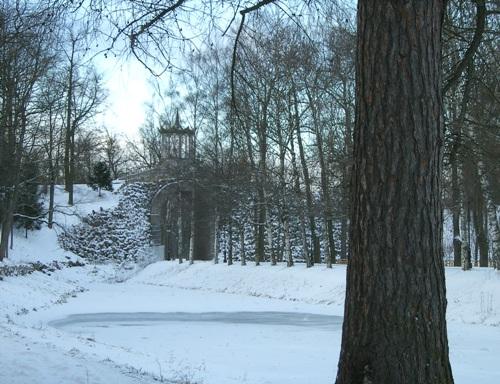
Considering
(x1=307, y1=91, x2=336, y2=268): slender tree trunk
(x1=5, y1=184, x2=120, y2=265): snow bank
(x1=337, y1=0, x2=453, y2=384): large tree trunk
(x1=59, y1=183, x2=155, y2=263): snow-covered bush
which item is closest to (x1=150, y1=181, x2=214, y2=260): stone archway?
(x1=59, y1=183, x2=155, y2=263): snow-covered bush

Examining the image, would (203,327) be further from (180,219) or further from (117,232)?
(117,232)

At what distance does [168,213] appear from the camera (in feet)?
148

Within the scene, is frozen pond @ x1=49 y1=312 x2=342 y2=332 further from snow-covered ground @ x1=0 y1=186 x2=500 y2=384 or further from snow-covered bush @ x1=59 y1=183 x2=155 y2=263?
snow-covered bush @ x1=59 y1=183 x2=155 y2=263

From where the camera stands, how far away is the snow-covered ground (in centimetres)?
915

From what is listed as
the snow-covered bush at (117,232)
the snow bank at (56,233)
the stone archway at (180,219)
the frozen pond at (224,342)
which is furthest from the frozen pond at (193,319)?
the snow-covered bush at (117,232)

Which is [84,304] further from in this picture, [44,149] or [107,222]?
[107,222]

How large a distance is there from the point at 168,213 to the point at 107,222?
5.32 metres

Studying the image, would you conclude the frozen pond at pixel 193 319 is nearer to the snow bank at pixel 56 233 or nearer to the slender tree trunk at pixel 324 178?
the slender tree trunk at pixel 324 178

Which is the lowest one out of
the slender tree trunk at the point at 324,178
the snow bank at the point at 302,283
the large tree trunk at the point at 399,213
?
the snow bank at the point at 302,283

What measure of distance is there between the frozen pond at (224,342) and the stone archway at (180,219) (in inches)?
709

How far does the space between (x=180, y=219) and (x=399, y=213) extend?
128 feet

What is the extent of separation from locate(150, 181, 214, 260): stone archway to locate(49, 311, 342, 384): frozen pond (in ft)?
59.1

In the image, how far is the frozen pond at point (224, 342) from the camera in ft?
33.1

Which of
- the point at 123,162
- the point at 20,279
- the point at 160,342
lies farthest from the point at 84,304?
the point at 123,162
